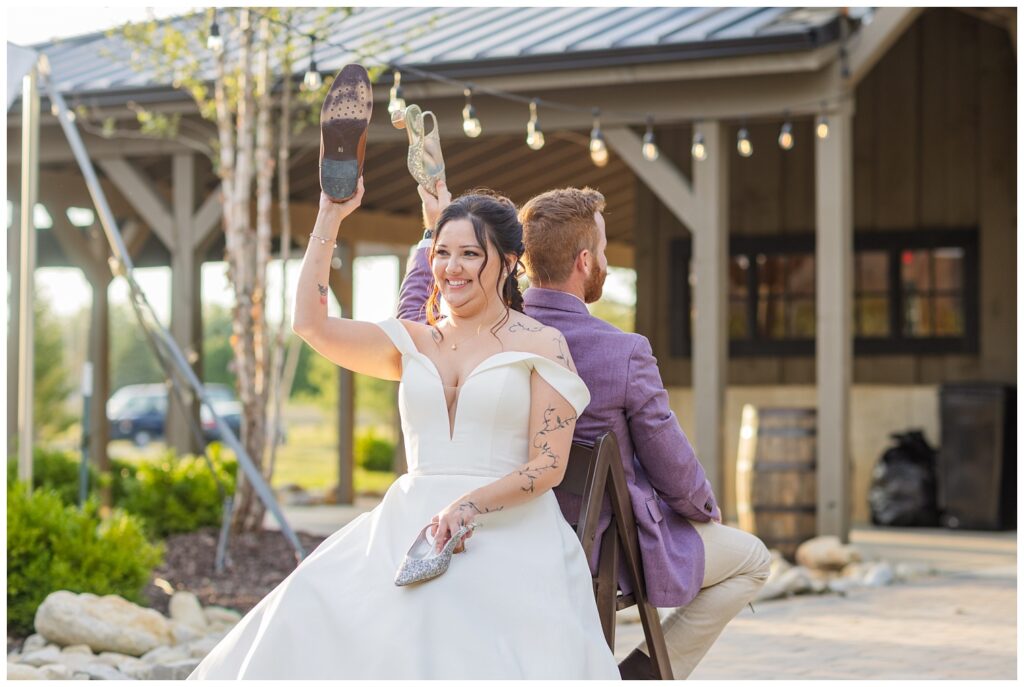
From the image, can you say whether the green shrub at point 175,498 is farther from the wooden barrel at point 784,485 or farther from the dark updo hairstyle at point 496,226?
the dark updo hairstyle at point 496,226

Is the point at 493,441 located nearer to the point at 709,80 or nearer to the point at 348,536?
the point at 348,536

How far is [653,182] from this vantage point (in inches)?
331

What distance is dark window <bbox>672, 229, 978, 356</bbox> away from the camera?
34.1ft

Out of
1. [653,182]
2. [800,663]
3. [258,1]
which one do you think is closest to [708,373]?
[653,182]

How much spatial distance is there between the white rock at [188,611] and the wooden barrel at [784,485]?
339cm

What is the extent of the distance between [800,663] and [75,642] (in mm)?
2768

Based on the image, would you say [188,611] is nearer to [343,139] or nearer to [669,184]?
[343,139]

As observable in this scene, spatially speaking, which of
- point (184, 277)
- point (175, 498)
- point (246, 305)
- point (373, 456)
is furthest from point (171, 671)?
point (373, 456)

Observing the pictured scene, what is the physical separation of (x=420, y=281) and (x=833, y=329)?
5.04 metres

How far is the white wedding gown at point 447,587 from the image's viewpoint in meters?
2.68

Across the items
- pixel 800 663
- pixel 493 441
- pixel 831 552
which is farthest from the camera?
pixel 831 552

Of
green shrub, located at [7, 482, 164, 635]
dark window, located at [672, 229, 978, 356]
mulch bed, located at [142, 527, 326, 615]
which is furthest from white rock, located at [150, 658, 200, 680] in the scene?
dark window, located at [672, 229, 978, 356]

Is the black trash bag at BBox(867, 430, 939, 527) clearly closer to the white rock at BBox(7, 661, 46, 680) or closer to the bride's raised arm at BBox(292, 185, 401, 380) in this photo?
the white rock at BBox(7, 661, 46, 680)

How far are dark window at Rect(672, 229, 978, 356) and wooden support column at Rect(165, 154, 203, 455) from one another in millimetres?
4104
